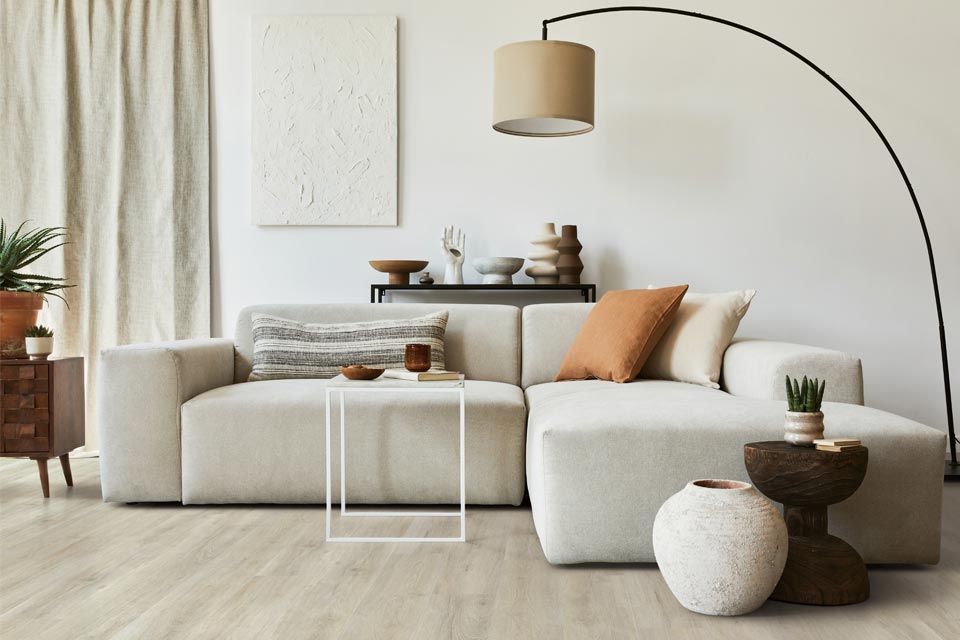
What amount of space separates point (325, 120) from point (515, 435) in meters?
2.10

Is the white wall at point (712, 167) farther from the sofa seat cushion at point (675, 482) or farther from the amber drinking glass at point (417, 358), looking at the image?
the sofa seat cushion at point (675, 482)

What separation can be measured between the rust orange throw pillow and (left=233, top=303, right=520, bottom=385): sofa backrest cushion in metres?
0.33

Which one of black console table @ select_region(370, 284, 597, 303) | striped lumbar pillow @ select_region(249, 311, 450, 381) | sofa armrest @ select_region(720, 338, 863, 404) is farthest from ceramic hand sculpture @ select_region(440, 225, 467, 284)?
sofa armrest @ select_region(720, 338, 863, 404)

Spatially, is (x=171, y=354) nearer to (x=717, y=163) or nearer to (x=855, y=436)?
(x=855, y=436)

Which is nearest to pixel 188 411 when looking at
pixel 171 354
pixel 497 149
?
pixel 171 354

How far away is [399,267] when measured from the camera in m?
4.01

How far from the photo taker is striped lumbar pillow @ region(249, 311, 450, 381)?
341 centimetres

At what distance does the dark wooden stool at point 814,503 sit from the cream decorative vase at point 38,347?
8.71 ft

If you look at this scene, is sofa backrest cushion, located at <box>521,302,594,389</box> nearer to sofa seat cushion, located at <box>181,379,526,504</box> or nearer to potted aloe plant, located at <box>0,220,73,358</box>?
sofa seat cushion, located at <box>181,379,526,504</box>

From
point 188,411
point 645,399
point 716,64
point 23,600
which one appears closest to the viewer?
point 23,600

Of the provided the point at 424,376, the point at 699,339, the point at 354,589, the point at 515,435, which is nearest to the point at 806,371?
the point at 699,339

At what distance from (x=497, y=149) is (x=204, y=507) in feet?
7.34

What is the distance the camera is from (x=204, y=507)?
3.03 metres

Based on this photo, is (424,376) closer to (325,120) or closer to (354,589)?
(354,589)
